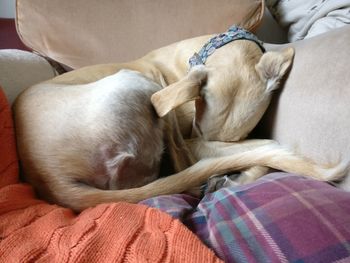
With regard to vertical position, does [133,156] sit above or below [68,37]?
below

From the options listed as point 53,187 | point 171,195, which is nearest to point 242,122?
point 171,195

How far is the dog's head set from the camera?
118 cm

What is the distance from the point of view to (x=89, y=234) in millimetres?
708

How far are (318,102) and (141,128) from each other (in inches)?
19.8

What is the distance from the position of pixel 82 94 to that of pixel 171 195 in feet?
1.34

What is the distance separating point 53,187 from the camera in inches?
37.4

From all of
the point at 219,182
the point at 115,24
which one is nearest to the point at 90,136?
the point at 219,182

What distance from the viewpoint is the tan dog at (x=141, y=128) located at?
37.7 inches

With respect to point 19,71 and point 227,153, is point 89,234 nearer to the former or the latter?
point 227,153

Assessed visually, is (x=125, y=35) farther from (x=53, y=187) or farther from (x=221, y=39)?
(x=53, y=187)

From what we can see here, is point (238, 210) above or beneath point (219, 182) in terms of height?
above

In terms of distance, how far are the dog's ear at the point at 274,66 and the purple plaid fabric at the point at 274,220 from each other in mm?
390

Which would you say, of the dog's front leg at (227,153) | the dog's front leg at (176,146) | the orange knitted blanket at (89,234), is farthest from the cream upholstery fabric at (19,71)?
the dog's front leg at (227,153)

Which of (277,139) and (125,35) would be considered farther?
(125,35)
